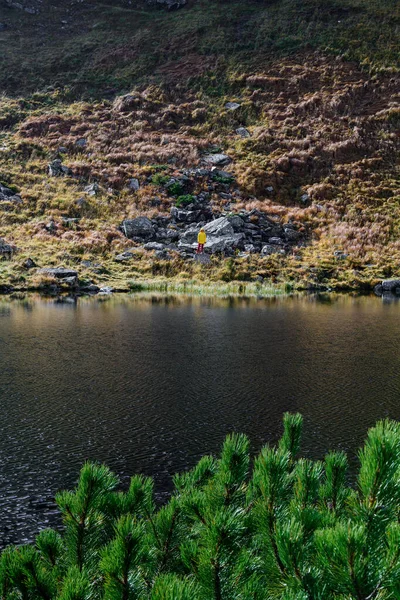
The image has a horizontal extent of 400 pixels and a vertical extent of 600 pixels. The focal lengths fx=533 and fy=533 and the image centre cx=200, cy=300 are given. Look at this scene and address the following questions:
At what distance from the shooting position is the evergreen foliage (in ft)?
6.50

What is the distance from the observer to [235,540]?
2297 mm

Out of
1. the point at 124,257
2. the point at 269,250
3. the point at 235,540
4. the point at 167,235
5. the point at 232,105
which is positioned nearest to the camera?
the point at 235,540

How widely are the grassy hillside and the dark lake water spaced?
15.3 meters

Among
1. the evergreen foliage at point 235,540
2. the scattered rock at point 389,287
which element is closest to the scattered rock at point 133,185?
the scattered rock at point 389,287

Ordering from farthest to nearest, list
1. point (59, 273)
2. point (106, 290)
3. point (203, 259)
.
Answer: point (203, 259) → point (59, 273) → point (106, 290)

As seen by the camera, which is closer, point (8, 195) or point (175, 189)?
point (8, 195)

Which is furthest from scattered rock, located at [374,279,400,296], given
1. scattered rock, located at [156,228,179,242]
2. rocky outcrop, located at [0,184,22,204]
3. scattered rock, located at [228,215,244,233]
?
rocky outcrop, located at [0,184,22,204]

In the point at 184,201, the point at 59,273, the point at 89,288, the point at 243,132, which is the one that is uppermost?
the point at 243,132

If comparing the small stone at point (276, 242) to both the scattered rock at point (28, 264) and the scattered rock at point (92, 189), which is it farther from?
the scattered rock at point (28, 264)

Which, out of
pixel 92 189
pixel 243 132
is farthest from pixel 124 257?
pixel 243 132

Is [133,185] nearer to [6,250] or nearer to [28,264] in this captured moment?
[6,250]

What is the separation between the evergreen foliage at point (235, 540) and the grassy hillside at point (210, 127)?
32139mm

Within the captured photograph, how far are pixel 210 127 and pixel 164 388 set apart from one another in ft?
148

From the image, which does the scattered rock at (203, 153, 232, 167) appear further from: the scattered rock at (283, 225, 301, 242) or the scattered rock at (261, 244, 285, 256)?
the scattered rock at (261, 244, 285, 256)
